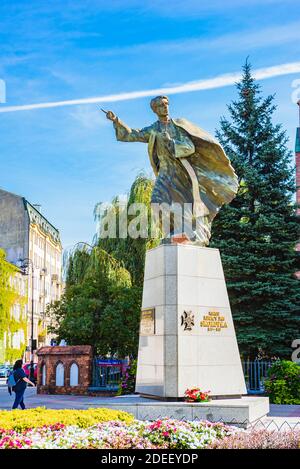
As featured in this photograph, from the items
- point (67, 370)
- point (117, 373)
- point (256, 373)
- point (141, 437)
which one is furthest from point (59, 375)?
point (141, 437)

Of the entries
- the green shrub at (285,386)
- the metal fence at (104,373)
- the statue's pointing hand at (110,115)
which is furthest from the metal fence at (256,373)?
the statue's pointing hand at (110,115)

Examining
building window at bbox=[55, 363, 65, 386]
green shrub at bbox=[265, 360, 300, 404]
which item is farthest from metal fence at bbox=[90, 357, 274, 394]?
green shrub at bbox=[265, 360, 300, 404]

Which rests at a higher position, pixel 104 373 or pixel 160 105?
pixel 160 105

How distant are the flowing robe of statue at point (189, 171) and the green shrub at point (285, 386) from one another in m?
6.70

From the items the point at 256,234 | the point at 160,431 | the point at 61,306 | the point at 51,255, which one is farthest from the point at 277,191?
the point at 51,255

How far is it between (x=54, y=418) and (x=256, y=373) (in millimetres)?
13811

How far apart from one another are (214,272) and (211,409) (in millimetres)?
3018

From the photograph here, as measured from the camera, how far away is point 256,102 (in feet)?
84.1

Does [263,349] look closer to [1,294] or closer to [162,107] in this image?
[162,107]

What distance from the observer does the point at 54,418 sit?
894 cm

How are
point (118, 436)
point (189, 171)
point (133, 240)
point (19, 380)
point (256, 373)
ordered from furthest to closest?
point (133, 240), point (256, 373), point (19, 380), point (189, 171), point (118, 436)

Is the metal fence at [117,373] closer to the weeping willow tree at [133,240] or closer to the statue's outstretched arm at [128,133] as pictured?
the weeping willow tree at [133,240]

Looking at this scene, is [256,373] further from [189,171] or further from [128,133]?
[128,133]

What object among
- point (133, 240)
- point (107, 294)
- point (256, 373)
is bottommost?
point (256, 373)
